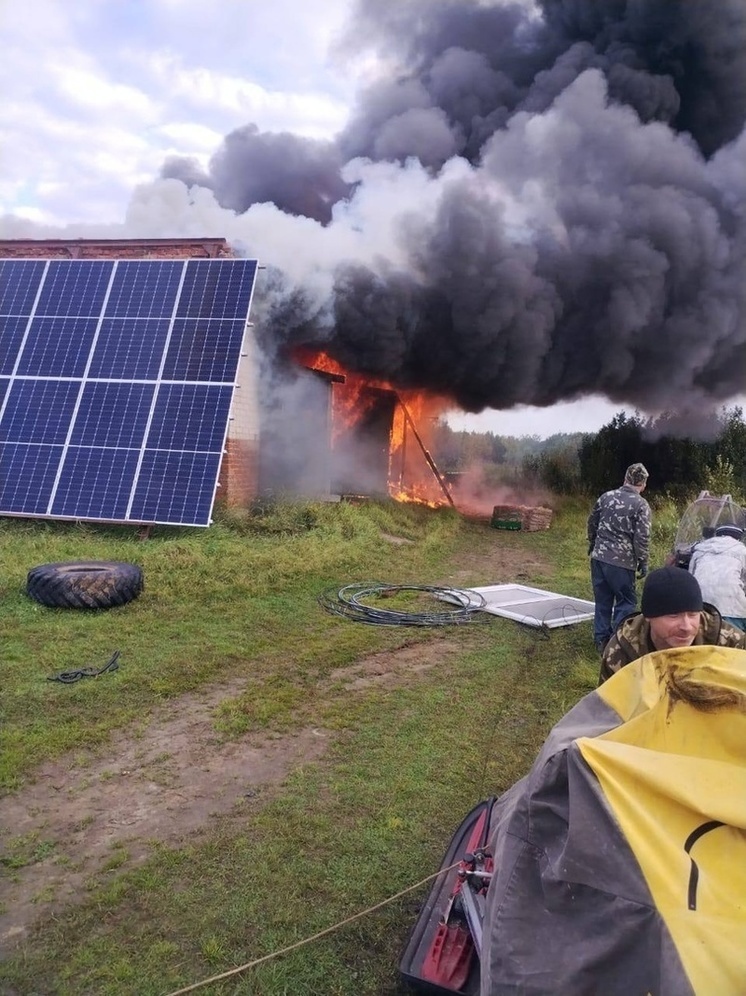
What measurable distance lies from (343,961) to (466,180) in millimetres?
16726

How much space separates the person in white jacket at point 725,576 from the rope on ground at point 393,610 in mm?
2896

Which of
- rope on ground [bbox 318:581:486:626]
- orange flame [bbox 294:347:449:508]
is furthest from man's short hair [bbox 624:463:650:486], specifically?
orange flame [bbox 294:347:449:508]

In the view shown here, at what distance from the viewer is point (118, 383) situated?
985cm

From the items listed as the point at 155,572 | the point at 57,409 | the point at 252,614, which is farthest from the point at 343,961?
the point at 57,409

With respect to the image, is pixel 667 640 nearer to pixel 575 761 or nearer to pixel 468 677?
pixel 575 761

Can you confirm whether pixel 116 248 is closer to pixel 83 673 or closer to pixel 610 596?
pixel 83 673

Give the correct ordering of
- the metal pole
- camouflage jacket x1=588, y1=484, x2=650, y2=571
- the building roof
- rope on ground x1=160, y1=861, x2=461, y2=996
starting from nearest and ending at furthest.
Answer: rope on ground x1=160, y1=861, x2=461, y2=996
camouflage jacket x1=588, y1=484, x2=650, y2=571
the building roof
the metal pole

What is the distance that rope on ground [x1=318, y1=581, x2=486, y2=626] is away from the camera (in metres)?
6.98

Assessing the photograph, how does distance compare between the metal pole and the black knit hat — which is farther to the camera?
the metal pole

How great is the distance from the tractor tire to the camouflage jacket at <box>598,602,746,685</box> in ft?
16.8

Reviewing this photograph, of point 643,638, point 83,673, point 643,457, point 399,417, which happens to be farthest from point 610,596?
point 643,457

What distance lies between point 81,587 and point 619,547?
17.1ft

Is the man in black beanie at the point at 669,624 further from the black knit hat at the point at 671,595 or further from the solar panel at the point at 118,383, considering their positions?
the solar panel at the point at 118,383

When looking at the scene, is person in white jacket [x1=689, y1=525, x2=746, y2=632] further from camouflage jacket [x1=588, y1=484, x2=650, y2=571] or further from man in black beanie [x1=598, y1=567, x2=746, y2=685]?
man in black beanie [x1=598, y1=567, x2=746, y2=685]
